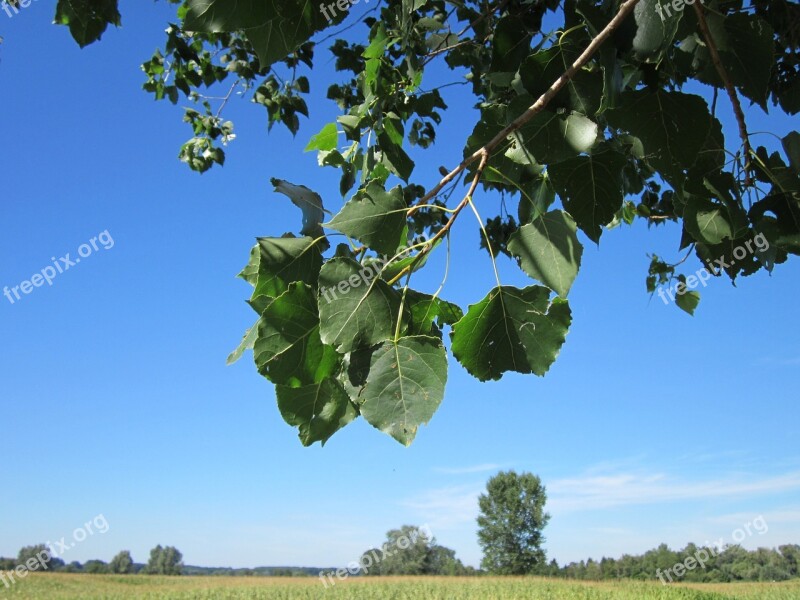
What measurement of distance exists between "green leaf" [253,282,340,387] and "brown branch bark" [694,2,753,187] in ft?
1.80

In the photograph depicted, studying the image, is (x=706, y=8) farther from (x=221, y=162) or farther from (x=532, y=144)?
(x=221, y=162)

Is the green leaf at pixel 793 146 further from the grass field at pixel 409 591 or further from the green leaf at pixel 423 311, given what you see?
the grass field at pixel 409 591

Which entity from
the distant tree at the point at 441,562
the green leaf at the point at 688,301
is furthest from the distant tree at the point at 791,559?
the green leaf at the point at 688,301

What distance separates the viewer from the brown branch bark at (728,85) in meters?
0.69

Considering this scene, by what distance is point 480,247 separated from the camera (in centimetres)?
347

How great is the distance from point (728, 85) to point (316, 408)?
65cm

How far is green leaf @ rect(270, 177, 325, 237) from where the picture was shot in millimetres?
671

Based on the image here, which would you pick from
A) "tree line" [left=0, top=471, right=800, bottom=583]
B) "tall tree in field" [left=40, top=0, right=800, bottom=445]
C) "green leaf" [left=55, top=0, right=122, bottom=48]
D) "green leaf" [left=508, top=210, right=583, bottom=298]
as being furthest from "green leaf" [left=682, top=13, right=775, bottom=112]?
"tree line" [left=0, top=471, right=800, bottom=583]

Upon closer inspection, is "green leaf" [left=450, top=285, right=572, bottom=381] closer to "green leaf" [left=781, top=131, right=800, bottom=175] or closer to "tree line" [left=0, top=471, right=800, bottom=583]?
"green leaf" [left=781, top=131, right=800, bottom=175]

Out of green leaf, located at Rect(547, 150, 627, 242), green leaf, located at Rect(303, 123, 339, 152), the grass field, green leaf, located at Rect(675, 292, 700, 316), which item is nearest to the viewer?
green leaf, located at Rect(547, 150, 627, 242)

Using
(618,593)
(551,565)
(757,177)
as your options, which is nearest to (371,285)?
(757,177)

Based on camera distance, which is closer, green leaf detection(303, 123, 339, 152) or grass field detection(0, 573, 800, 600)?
green leaf detection(303, 123, 339, 152)

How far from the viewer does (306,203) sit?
2.23 feet

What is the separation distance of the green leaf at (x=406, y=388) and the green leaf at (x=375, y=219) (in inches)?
4.4
